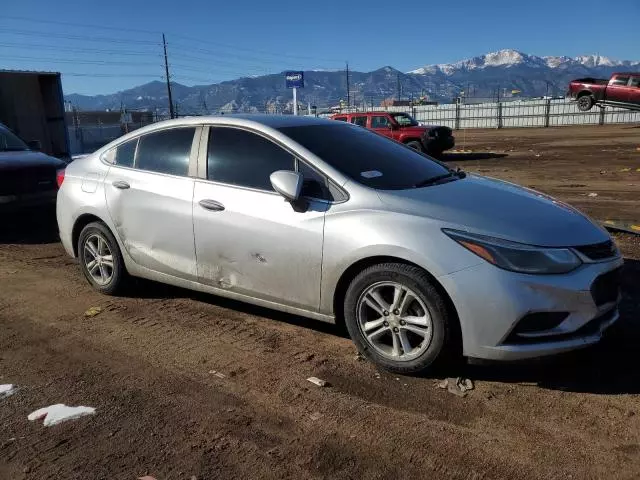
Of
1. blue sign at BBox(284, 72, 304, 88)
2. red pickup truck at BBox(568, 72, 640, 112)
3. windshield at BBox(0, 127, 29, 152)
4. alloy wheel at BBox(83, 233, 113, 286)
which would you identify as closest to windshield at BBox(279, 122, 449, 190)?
alloy wheel at BBox(83, 233, 113, 286)

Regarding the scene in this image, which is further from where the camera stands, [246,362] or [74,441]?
[246,362]

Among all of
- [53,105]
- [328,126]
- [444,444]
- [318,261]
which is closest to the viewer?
[444,444]

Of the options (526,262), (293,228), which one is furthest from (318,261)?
(526,262)

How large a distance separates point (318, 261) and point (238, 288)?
0.81 m

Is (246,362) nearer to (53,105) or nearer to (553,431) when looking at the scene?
(553,431)

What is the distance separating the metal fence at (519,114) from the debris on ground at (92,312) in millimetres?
36346

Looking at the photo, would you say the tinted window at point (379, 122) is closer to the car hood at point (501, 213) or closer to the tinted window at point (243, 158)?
the tinted window at point (243, 158)

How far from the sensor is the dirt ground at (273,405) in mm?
2770

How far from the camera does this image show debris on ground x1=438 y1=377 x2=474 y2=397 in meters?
3.41

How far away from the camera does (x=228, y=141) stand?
4465mm

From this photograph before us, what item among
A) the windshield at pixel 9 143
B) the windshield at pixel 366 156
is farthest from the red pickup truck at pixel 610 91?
the windshield at pixel 366 156

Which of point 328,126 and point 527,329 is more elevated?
point 328,126

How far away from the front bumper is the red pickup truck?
2861cm

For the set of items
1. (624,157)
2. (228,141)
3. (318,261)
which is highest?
(228,141)
